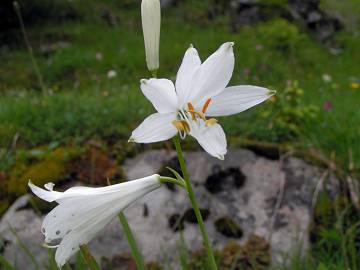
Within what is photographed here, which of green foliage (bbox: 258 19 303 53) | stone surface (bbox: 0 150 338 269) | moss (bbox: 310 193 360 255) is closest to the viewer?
stone surface (bbox: 0 150 338 269)

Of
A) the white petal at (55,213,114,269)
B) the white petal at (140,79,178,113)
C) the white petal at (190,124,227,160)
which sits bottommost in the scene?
the white petal at (55,213,114,269)

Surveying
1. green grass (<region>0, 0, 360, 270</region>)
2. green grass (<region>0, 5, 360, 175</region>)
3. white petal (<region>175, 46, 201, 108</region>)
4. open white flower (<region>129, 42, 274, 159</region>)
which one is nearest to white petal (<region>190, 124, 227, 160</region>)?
open white flower (<region>129, 42, 274, 159</region>)

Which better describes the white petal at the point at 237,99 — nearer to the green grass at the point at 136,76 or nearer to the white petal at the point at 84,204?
the white petal at the point at 84,204

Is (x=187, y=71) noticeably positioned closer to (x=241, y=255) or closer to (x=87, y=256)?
(x=87, y=256)

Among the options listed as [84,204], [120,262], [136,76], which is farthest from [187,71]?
[136,76]

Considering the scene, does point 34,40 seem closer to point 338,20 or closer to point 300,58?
point 300,58

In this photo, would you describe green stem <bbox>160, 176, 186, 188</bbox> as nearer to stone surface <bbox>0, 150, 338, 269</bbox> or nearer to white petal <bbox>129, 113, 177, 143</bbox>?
white petal <bbox>129, 113, 177, 143</bbox>

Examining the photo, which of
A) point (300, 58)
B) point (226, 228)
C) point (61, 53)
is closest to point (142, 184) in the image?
point (226, 228)
